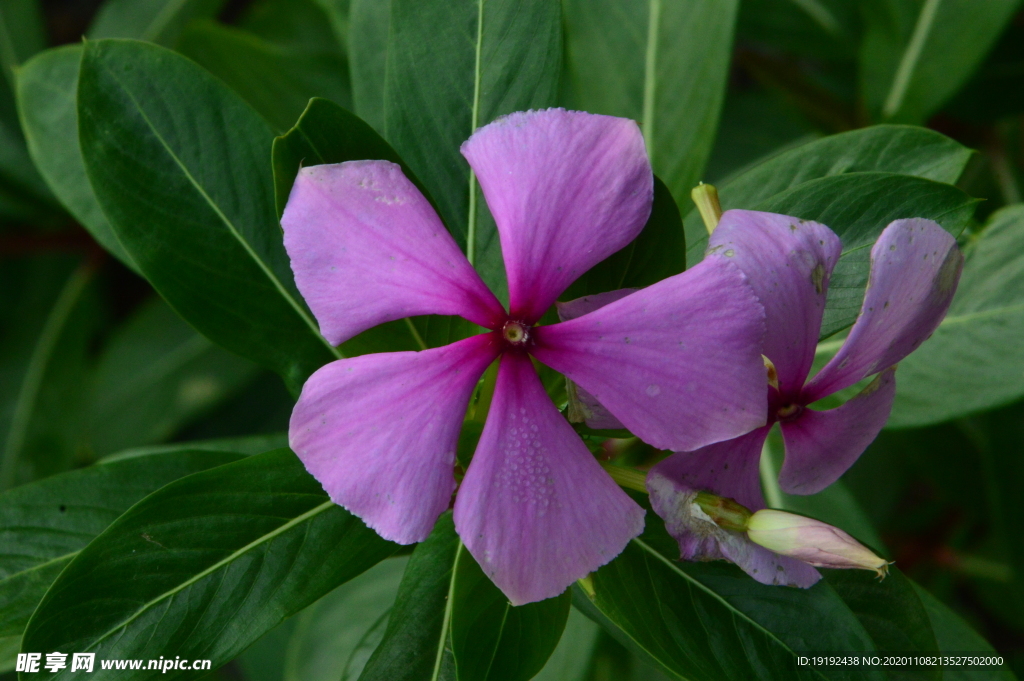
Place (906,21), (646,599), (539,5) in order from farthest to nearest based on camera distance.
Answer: (906,21) → (539,5) → (646,599)

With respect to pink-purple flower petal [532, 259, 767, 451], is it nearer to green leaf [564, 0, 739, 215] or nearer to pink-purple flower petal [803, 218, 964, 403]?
pink-purple flower petal [803, 218, 964, 403]

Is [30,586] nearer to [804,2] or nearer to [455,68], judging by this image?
[455,68]

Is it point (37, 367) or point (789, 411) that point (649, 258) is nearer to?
point (789, 411)

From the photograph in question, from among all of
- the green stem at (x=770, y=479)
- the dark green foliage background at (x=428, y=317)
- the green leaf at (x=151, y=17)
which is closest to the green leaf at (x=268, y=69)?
the dark green foliage background at (x=428, y=317)

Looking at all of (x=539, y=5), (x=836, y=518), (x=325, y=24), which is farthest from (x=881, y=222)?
(x=325, y=24)

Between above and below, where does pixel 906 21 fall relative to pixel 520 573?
above
